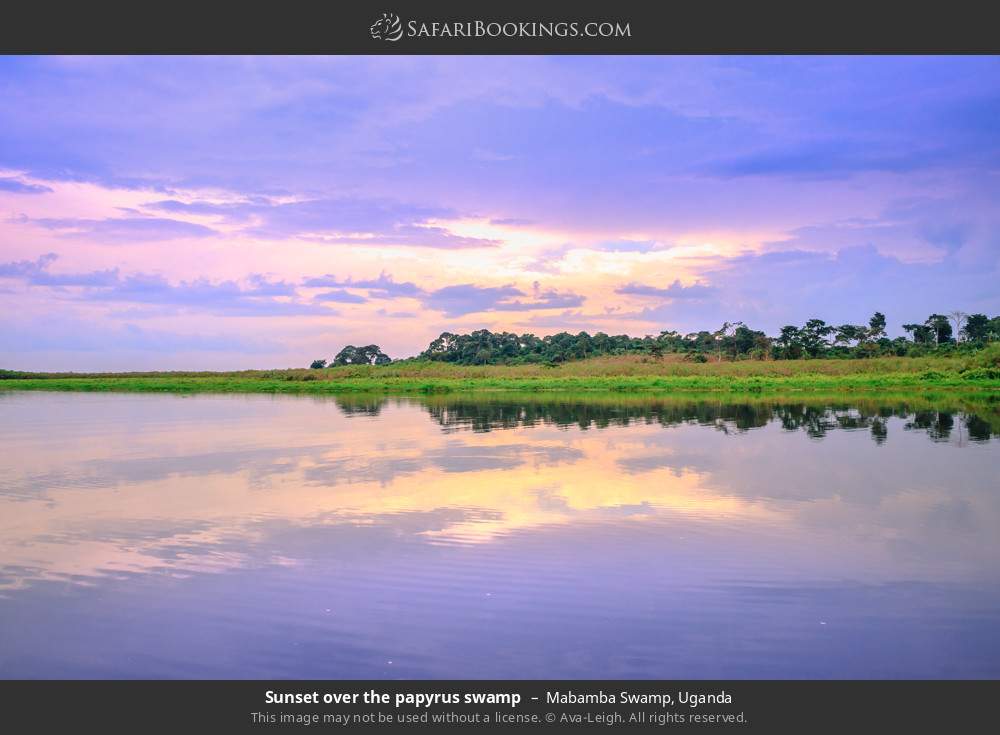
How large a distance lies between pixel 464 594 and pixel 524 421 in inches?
723

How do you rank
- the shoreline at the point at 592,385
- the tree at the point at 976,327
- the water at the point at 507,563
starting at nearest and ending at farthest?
the water at the point at 507,563 < the shoreline at the point at 592,385 < the tree at the point at 976,327

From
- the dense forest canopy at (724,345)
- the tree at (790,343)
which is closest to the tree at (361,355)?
the dense forest canopy at (724,345)

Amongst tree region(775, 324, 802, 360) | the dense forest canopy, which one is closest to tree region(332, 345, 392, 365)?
the dense forest canopy

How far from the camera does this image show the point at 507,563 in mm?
7922

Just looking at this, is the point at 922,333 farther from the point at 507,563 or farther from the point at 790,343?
the point at 507,563

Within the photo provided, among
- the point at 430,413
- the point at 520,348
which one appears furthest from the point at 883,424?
the point at 520,348

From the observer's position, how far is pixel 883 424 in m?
21.7

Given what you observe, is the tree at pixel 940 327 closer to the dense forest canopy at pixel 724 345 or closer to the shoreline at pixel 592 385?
the dense forest canopy at pixel 724 345

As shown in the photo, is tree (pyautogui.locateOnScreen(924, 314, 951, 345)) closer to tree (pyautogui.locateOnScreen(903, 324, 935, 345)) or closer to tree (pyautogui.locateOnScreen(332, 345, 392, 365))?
tree (pyautogui.locateOnScreen(903, 324, 935, 345))

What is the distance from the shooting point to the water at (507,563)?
18.9 ft

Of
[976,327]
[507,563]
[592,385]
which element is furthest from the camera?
[976,327]

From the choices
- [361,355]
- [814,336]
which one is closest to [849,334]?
[814,336]
